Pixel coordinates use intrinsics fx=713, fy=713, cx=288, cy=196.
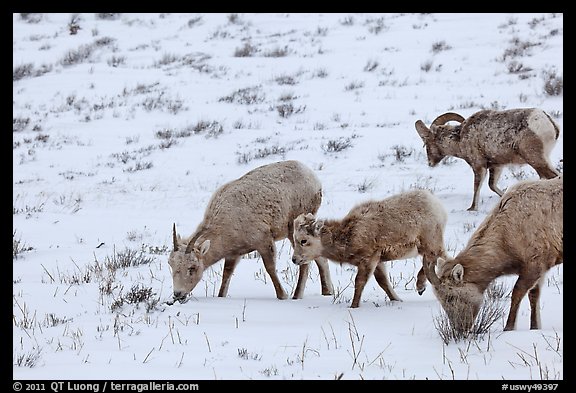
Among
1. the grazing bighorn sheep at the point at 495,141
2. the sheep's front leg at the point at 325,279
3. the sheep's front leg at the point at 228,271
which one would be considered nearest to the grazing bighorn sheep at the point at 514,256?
the sheep's front leg at the point at 325,279

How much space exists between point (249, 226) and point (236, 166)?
281 inches

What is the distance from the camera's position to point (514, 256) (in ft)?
22.5

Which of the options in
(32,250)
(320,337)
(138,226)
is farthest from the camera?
(138,226)

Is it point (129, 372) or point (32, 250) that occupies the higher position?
point (129, 372)

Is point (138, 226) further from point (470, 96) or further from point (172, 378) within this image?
point (470, 96)

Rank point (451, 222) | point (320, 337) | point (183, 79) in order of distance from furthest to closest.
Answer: point (183, 79) → point (451, 222) → point (320, 337)

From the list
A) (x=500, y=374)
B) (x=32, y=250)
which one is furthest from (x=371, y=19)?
(x=500, y=374)

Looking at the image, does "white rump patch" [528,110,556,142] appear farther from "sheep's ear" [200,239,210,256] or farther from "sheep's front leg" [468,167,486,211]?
"sheep's ear" [200,239,210,256]

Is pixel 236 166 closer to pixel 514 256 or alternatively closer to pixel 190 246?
pixel 190 246

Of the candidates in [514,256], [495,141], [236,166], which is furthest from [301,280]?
[236,166]

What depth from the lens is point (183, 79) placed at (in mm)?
23875

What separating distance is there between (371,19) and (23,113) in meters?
14.6

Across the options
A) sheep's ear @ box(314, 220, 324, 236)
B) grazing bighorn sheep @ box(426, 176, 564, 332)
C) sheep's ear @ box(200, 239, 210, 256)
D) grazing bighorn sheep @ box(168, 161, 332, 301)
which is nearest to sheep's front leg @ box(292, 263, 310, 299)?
grazing bighorn sheep @ box(168, 161, 332, 301)
